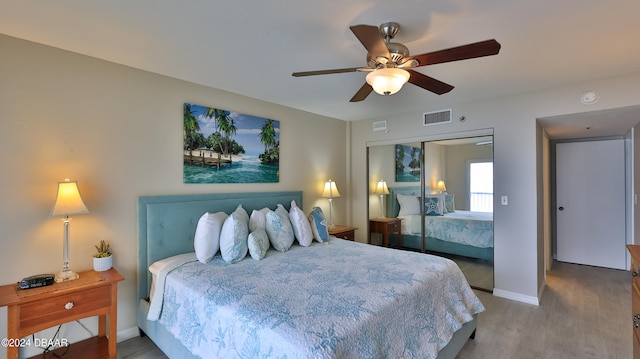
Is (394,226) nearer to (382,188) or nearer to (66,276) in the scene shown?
(382,188)

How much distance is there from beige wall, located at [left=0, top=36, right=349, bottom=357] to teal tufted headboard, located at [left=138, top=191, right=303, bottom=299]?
0.29 feet

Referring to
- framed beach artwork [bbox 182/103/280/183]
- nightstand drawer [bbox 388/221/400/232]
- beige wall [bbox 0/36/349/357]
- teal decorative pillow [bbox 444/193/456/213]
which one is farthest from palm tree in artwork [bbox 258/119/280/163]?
teal decorative pillow [bbox 444/193/456/213]

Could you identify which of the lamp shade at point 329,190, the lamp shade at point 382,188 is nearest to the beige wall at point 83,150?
the lamp shade at point 329,190

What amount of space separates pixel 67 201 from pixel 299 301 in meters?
1.84

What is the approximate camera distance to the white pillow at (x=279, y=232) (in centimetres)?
295

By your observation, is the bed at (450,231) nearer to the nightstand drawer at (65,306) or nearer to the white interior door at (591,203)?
the white interior door at (591,203)

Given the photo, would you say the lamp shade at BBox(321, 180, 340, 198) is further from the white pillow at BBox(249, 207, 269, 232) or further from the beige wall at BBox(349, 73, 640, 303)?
the beige wall at BBox(349, 73, 640, 303)

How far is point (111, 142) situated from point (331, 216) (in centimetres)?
291

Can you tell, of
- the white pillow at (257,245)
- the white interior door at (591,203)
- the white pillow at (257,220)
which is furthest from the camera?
the white interior door at (591,203)

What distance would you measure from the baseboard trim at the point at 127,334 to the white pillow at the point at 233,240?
1073 mm

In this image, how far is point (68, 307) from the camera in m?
2.01

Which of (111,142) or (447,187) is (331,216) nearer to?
(447,187)

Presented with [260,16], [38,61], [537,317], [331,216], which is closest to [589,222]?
[537,317]

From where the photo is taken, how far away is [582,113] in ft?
10.1
